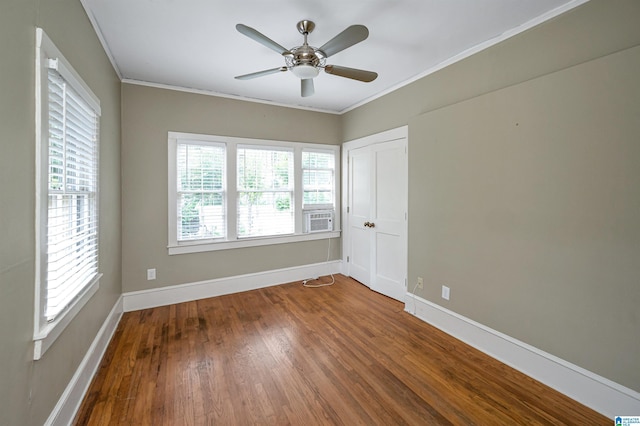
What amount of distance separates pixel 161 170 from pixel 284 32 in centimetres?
227

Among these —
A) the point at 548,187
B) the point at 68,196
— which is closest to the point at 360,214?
the point at 548,187

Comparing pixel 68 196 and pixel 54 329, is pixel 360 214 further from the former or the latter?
pixel 54 329

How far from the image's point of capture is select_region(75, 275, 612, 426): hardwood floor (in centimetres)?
178

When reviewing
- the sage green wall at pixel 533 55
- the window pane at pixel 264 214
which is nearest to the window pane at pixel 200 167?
the window pane at pixel 264 214

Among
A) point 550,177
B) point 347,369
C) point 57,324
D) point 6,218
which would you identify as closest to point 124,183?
point 57,324

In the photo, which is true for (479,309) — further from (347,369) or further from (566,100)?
(566,100)

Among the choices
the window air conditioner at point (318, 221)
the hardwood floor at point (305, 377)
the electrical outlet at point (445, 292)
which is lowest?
the hardwood floor at point (305, 377)

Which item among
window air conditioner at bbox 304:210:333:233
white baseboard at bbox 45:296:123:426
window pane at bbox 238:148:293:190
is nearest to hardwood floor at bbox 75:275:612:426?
white baseboard at bbox 45:296:123:426

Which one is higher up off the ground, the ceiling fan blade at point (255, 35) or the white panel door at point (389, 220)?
the ceiling fan blade at point (255, 35)

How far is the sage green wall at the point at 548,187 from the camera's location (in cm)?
175

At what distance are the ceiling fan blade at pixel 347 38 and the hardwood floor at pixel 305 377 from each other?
2.50m

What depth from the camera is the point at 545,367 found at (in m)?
2.08

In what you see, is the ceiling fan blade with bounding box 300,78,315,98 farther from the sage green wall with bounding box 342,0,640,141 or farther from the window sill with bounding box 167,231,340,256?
the window sill with bounding box 167,231,340,256

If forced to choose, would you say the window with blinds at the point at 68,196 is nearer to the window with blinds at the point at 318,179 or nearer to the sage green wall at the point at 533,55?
the window with blinds at the point at 318,179
